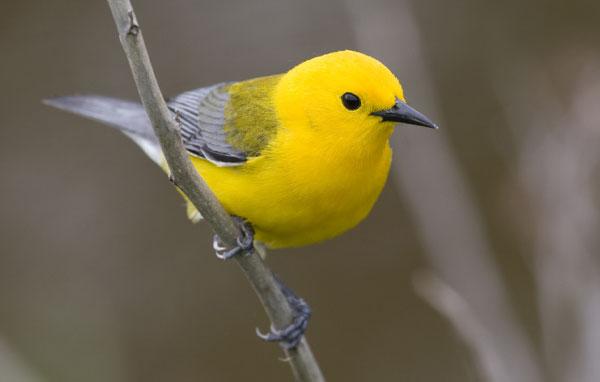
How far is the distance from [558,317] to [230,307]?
4.23 metres

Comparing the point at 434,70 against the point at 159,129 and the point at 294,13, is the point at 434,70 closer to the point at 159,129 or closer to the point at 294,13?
the point at 294,13

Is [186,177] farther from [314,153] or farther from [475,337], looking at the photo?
[475,337]

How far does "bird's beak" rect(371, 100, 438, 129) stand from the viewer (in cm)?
445

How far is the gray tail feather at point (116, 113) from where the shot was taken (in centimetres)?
586

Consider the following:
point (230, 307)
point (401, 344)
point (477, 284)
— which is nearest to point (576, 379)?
point (477, 284)

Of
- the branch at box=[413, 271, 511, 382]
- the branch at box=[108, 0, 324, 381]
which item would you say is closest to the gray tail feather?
the branch at box=[108, 0, 324, 381]

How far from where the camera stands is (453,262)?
5621 millimetres

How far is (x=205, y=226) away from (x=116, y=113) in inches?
118

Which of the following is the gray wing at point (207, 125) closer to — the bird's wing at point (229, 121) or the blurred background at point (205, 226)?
the bird's wing at point (229, 121)

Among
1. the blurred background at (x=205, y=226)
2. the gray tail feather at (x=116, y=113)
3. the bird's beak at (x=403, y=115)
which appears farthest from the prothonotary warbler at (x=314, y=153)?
the blurred background at (x=205, y=226)

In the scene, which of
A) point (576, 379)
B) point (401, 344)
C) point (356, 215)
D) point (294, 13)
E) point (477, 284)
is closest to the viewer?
point (576, 379)

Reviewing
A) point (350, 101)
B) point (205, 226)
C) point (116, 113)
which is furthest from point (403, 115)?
point (205, 226)

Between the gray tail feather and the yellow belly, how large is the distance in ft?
3.74

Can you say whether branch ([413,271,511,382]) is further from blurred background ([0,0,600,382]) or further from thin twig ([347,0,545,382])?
blurred background ([0,0,600,382])
